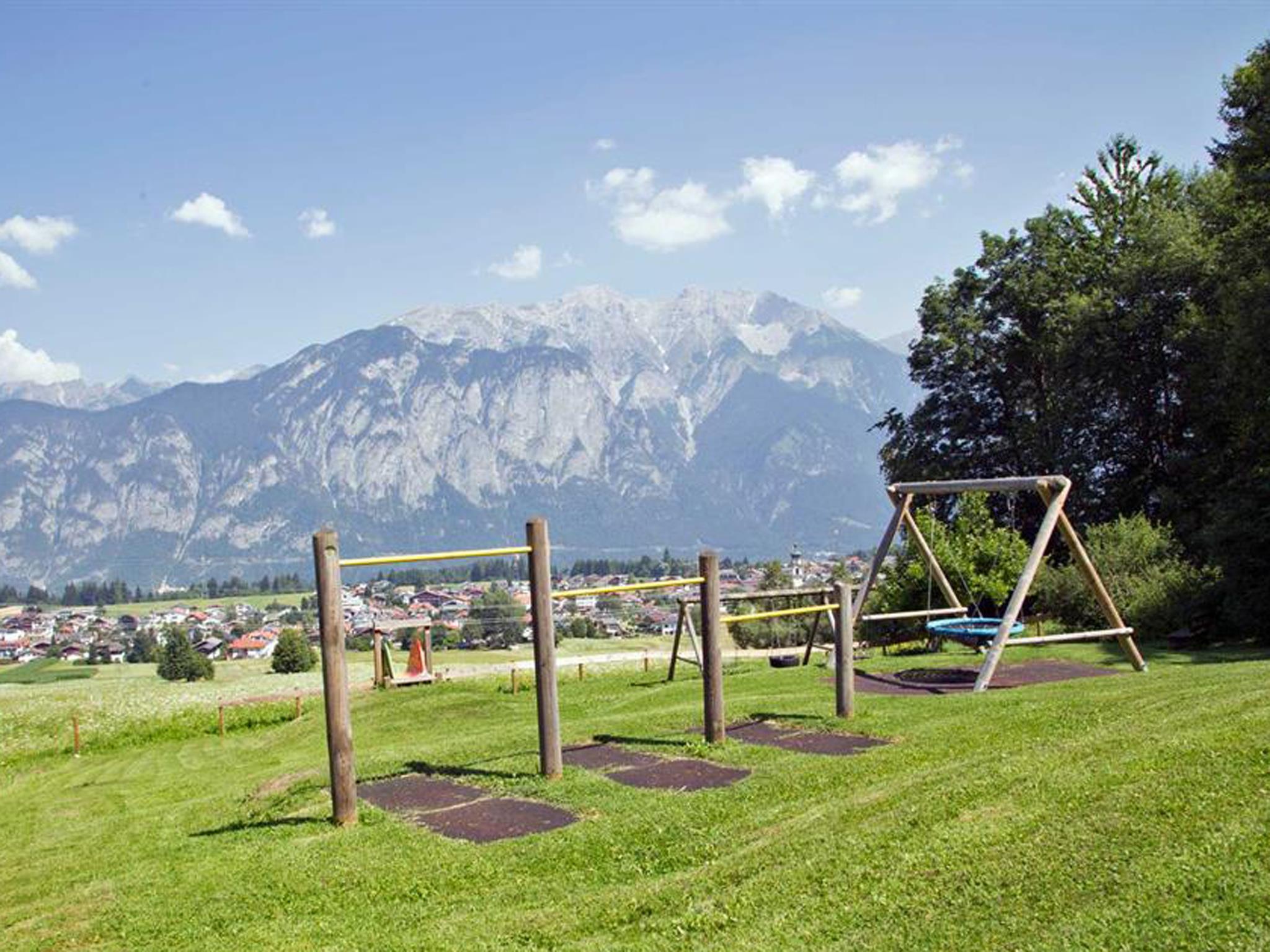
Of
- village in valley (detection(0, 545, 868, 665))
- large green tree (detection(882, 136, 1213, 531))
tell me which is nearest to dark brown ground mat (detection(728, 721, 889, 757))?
village in valley (detection(0, 545, 868, 665))

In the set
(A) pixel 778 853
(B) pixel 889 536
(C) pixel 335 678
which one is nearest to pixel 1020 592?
(B) pixel 889 536

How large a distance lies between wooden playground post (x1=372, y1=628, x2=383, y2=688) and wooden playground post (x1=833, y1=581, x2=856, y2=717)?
12.7 meters

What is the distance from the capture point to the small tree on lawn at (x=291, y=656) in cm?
4412

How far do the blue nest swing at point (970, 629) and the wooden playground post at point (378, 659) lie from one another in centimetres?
1114

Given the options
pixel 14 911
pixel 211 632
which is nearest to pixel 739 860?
pixel 14 911

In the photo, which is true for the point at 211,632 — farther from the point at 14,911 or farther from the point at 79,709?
the point at 14,911

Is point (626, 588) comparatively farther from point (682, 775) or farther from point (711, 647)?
point (682, 775)

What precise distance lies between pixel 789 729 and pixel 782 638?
3148cm

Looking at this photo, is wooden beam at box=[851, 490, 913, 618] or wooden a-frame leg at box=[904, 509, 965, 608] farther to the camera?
wooden a-frame leg at box=[904, 509, 965, 608]

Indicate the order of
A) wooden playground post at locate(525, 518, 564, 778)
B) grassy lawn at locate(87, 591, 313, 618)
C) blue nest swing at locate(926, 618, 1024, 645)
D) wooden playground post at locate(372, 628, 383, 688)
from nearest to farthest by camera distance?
wooden playground post at locate(525, 518, 564, 778), blue nest swing at locate(926, 618, 1024, 645), wooden playground post at locate(372, 628, 383, 688), grassy lawn at locate(87, 591, 313, 618)

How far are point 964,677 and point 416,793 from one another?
9.36m

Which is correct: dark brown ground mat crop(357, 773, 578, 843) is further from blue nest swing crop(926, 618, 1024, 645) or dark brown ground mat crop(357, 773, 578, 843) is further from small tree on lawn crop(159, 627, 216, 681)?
small tree on lawn crop(159, 627, 216, 681)

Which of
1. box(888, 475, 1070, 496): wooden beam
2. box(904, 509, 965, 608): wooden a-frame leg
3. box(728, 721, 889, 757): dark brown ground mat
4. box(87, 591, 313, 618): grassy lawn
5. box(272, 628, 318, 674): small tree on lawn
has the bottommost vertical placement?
box(87, 591, 313, 618): grassy lawn

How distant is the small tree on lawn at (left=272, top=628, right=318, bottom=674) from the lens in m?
44.1
